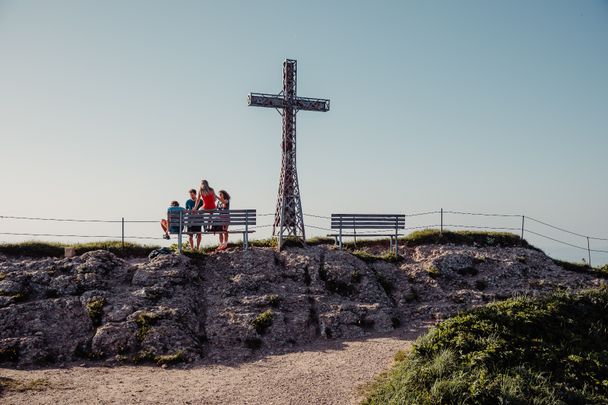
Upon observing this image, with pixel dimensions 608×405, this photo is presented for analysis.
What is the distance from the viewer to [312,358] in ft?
44.5

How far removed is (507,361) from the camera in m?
10.9

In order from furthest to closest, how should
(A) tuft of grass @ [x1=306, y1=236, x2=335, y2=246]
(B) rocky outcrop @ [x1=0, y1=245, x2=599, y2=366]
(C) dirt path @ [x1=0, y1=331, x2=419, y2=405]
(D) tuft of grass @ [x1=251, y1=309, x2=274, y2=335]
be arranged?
(A) tuft of grass @ [x1=306, y1=236, x2=335, y2=246] → (D) tuft of grass @ [x1=251, y1=309, x2=274, y2=335] → (B) rocky outcrop @ [x1=0, y1=245, x2=599, y2=366] → (C) dirt path @ [x1=0, y1=331, x2=419, y2=405]

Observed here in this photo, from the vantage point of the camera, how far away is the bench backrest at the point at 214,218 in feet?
65.4

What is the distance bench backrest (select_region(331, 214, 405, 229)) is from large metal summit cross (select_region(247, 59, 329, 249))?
1595mm

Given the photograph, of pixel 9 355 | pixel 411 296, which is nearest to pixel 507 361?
pixel 411 296

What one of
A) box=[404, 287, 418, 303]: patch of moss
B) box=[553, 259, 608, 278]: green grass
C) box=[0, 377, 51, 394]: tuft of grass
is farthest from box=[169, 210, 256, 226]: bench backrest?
box=[553, 259, 608, 278]: green grass

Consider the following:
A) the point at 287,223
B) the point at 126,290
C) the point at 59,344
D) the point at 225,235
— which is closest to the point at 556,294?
the point at 287,223

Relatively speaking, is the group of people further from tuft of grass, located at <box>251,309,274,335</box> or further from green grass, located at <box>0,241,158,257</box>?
tuft of grass, located at <box>251,309,274,335</box>

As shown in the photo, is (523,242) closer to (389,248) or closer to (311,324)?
(389,248)

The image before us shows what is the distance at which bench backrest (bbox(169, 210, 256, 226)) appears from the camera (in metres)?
19.9

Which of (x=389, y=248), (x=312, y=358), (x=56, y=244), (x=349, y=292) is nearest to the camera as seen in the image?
(x=312, y=358)

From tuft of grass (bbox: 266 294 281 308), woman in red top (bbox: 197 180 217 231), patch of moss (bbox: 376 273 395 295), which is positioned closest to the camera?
tuft of grass (bbox: 266 294 281 308)

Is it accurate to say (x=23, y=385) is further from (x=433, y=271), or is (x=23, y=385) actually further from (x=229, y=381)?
(x=433, y=271)

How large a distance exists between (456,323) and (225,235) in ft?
36.9
